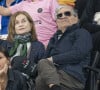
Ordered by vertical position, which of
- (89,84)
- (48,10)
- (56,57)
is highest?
(48,10)

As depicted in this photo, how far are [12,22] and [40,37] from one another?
462 millimetres

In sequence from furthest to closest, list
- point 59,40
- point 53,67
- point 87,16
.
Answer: point 87,16
point 59,40
point 53,67

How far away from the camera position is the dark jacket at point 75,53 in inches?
186

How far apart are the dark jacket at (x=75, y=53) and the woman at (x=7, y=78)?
1.39 ft

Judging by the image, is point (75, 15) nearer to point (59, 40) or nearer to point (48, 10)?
point (59, 40)

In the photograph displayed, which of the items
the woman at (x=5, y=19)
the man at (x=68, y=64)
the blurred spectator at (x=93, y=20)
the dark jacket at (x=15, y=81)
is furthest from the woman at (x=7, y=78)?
the woman at (x=5, y=19)

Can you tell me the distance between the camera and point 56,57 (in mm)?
4750

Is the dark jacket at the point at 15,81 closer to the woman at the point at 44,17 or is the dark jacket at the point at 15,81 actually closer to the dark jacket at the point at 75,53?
the dark jacket at the point at 75,53

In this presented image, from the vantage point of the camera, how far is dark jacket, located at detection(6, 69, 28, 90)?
4602 millimetres

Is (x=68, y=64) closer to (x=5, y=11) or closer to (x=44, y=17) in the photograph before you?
(x=44, y=17)

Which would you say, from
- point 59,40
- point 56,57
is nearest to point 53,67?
point 56,57

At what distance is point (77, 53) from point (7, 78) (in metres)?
0.77

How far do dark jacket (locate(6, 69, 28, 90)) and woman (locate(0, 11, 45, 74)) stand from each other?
47 centimetres

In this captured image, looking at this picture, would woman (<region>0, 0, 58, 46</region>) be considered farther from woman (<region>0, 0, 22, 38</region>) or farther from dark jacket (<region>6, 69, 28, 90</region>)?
dark jacket (<region>6, 69, 28, 90</region>)
